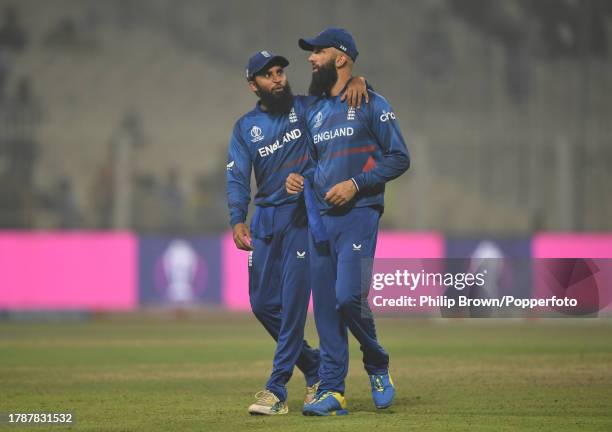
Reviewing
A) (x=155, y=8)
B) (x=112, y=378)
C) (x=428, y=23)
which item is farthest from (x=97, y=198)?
(x=112, y=378)

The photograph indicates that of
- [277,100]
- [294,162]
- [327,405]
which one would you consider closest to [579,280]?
[327,405]

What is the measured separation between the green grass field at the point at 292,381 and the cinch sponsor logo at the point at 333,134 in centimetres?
183

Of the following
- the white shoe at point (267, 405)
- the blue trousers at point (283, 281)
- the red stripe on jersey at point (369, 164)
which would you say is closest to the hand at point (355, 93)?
the red stripe on jersey at point (369, 164)

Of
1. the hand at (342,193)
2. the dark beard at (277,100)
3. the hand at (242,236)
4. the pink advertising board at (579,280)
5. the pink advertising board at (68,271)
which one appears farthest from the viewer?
the pink advertising board at (68,271)

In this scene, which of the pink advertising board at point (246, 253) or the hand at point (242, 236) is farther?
the pink advertising board at point (246, 253)

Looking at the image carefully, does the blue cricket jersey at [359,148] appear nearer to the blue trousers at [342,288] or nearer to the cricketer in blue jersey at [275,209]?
the blue trousers at [342,288]

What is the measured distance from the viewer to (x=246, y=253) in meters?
20.5

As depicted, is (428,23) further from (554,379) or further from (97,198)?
(554,379)

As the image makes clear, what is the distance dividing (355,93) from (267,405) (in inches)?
84.3

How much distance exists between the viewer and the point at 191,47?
3147cm

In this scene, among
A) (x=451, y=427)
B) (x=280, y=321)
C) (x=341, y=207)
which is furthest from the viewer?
(x=280, y=321)

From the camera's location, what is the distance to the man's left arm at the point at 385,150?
7340 mm

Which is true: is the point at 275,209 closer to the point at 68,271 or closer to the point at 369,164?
the point at 369,164

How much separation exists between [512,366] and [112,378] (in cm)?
399
